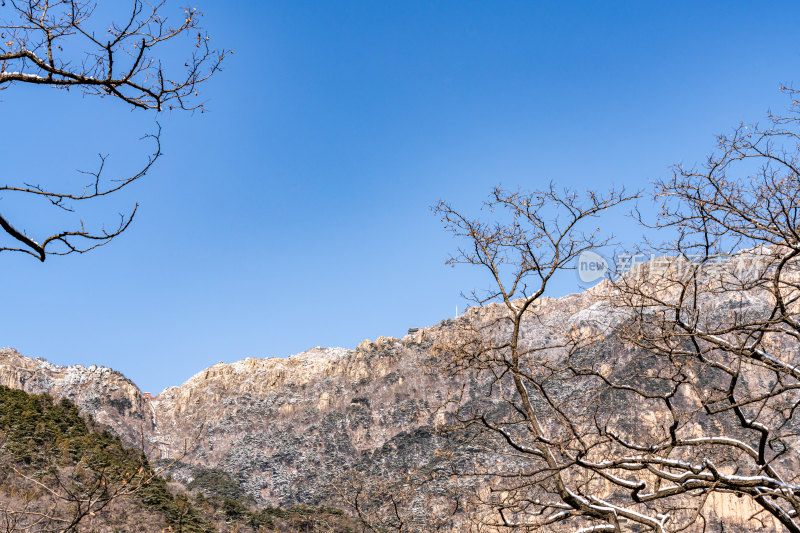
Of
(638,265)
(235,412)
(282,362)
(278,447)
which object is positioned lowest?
(638,265)

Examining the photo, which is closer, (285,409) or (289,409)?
(289,409)

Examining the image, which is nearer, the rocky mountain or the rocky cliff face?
the rocky mountain

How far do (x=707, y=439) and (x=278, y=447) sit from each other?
65377mm

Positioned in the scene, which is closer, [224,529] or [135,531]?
[135,531]

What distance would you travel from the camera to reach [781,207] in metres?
7.05

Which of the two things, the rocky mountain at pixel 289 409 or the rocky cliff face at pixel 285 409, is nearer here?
the rocky mountain at pixel 289 409

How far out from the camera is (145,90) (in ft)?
14.5

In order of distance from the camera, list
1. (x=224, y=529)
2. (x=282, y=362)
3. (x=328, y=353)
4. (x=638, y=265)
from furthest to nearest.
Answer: (x=328, y=353)
(x=282, y=362)
(x=224, y=529)
(x=638, y=265)

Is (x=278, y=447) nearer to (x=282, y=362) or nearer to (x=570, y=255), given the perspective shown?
(x=282, y=362)

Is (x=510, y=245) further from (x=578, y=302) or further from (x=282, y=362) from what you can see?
(x=282, y=362)

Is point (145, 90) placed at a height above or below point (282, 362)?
below

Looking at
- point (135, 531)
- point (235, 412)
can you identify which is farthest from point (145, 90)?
point (235, 412)

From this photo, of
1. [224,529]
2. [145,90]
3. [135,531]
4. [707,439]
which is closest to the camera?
[145,90]

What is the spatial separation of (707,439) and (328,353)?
3650 inches
